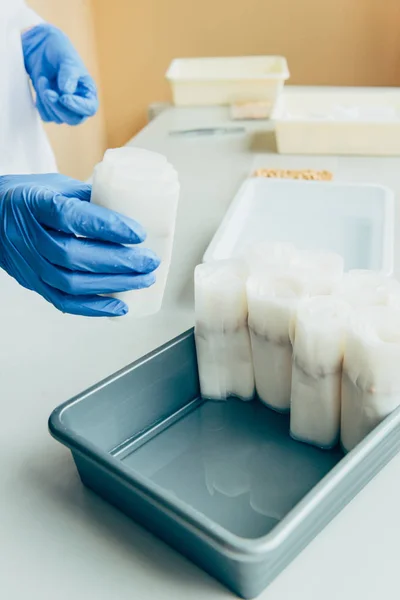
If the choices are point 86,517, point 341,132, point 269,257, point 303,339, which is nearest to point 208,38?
point 341,132

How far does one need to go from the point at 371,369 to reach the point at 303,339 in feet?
0.25

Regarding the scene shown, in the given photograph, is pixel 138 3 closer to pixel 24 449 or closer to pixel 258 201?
pixel 258 201

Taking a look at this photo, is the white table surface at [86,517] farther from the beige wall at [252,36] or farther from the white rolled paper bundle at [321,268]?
the beige wall at [252,36]

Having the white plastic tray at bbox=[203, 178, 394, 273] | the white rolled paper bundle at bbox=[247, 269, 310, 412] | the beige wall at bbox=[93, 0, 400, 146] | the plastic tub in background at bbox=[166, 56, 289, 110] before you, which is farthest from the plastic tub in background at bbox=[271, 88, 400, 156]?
the white rolled paper bundle at bbox=[247, 269, 310, 412]

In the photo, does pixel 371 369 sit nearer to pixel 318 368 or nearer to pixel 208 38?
pixel 318 368

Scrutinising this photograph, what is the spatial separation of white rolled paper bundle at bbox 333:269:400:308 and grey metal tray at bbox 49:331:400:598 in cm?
13

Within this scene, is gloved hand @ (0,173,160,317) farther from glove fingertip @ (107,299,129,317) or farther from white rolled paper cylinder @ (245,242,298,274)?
white rolled paper cylinder @ (245,242,298,274)

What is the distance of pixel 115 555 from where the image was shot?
570mm

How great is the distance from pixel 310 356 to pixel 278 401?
0.37 feet

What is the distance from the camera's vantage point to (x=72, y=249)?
715 millimetres

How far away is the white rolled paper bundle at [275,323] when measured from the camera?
678mm

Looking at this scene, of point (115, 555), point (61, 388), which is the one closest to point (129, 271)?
point (61, 388)

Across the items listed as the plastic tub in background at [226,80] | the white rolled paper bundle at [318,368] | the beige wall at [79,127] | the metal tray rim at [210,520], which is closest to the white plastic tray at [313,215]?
the white rolled paper bundle at [318,368]

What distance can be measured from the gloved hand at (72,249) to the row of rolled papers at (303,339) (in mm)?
91
